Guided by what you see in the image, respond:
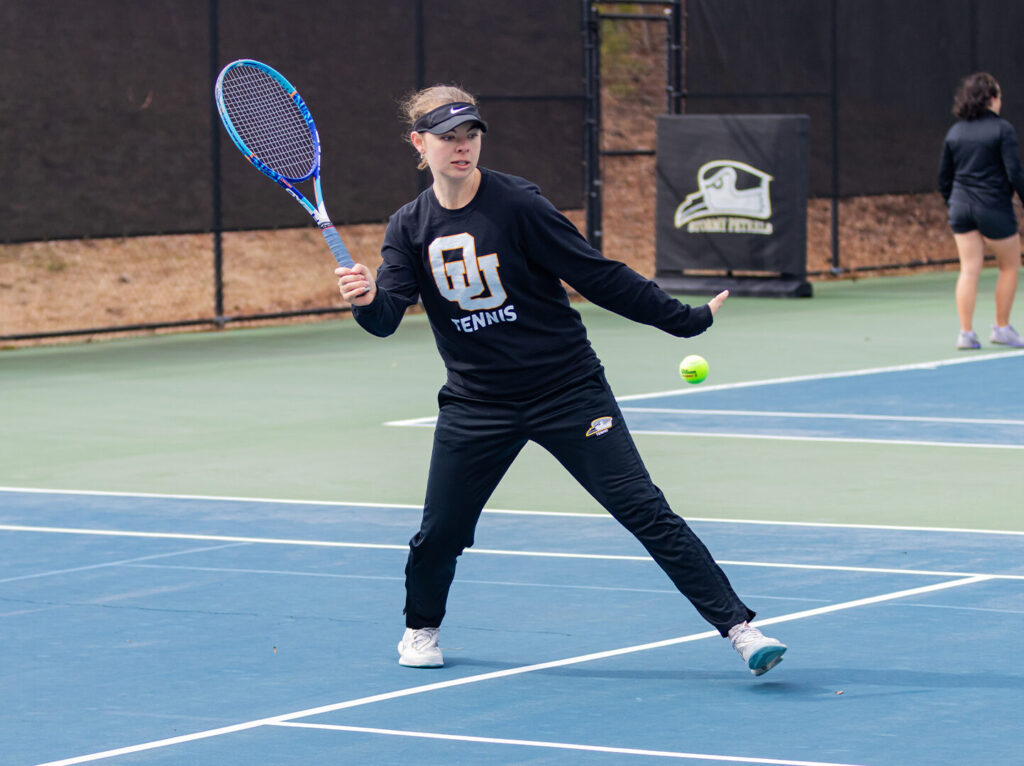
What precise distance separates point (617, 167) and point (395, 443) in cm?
2269

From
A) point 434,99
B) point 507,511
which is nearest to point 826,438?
point 507,511

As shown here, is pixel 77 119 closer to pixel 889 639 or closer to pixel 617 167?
pixel 889 639

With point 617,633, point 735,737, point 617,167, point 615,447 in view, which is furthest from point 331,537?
point 617,167

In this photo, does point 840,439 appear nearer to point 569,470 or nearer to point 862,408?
point 862,408

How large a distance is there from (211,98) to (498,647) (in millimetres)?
11159

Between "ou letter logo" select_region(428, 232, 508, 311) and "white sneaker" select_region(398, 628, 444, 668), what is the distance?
40.1 inches

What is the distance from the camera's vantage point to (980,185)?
1487cm

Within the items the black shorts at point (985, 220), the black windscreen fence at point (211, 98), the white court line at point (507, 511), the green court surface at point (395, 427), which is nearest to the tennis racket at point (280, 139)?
the white court line at point (507, 511)

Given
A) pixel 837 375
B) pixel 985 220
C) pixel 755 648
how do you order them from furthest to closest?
1. pixel 985 220
2. pixel 837 375
3. pixel 755 648

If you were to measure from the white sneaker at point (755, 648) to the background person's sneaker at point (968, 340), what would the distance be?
31.2 ft

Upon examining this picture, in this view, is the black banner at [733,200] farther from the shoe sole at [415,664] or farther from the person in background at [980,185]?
the shoe sole at [415,664]

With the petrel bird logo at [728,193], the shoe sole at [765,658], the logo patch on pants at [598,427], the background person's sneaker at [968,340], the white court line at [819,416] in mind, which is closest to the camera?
the shoe sole at [765,658]

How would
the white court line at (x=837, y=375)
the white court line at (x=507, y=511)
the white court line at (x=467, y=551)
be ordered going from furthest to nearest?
the white court line at (x=837, y=375) < the white court line at (x=507, y=511) < the white court line at (x=467, y=551)

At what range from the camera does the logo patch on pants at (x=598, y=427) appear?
6.24m
